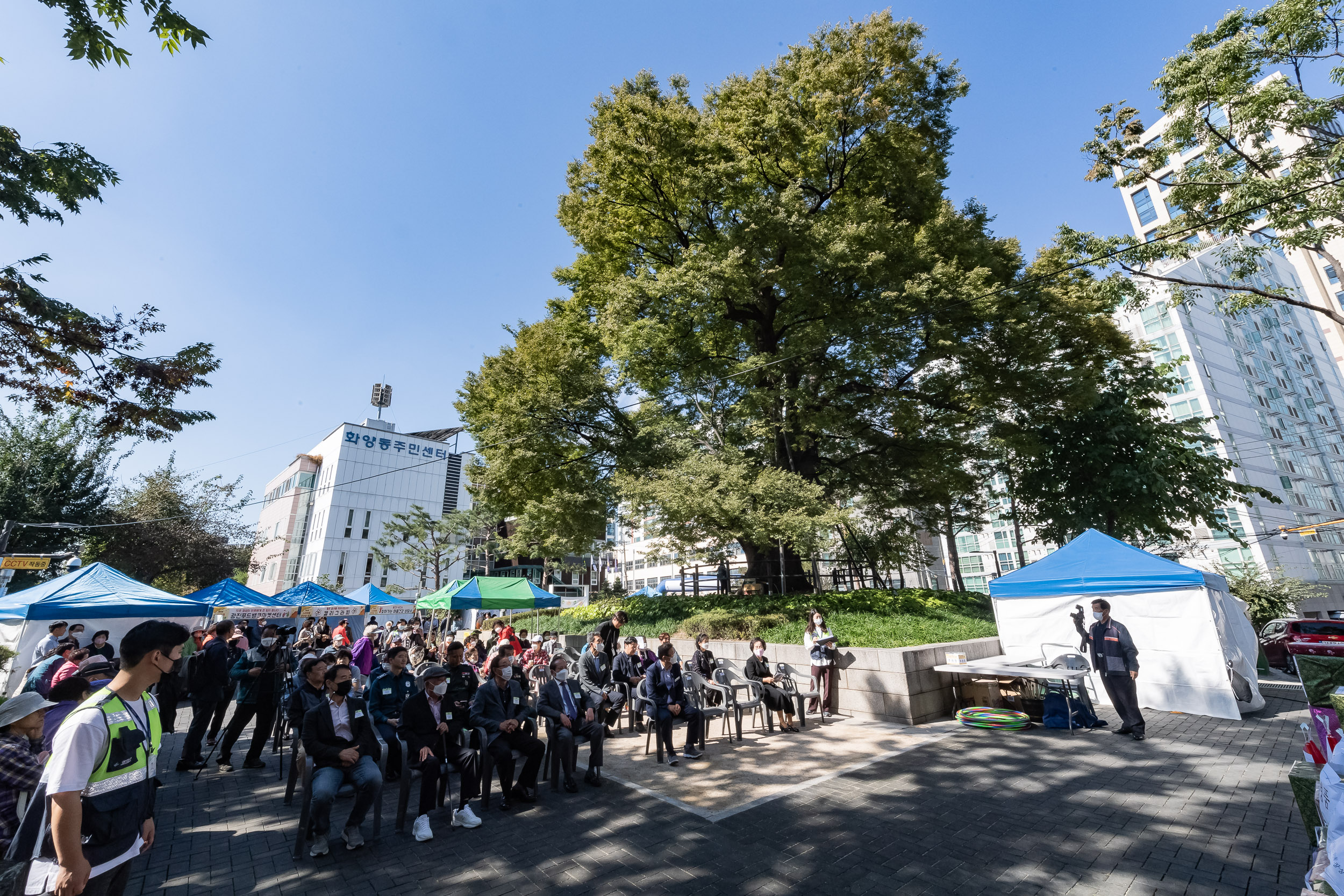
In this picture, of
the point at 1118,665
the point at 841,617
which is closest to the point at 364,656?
the point at 841,617

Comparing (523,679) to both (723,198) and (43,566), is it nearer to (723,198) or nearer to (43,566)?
(723,198)

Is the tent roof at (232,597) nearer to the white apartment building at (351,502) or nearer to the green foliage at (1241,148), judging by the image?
the green foliage at (1241,148)

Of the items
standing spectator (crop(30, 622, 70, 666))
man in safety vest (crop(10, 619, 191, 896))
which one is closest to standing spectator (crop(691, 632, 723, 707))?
man in safety vest (crop(10, 619, 191, 896))

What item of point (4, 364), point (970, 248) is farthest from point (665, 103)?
point (4, 364)

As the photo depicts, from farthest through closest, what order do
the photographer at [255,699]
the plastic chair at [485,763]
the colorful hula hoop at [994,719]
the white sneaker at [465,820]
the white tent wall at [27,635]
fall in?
1. the white tent wall at [27,635]
2. the colorful hula hoop at [994,719]
3. the photographer at [255,699]
4. the plastic chair at [485,763]
5. the white sneaker at [465,820]

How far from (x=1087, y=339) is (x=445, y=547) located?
144ft

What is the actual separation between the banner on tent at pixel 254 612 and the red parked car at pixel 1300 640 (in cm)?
2758

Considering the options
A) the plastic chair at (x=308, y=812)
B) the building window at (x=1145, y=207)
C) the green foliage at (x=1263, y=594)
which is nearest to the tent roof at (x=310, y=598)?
the plastic chair at (x=308, y=812)

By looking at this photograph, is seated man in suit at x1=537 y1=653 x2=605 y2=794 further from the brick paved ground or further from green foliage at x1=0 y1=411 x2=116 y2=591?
green foliage at x1=0 y1=411 x2=116 y2=591

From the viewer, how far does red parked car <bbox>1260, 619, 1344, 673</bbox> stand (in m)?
14.4

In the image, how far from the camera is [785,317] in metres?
16.0

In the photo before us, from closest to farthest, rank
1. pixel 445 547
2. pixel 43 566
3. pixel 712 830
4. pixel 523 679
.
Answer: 1. pixel 712 830
2. pixel 523 679
3. pixel 43 566
4. pixel 445 547

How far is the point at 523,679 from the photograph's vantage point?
973 centimetres

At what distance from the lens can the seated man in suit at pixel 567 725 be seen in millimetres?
6695
